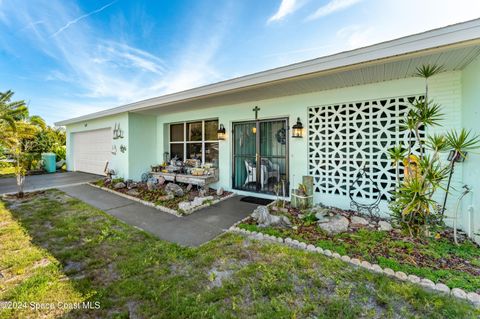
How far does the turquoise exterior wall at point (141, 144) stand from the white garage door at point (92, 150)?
2071mm

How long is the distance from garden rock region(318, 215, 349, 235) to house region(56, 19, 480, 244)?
1.20 meters

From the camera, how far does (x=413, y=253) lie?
2.72 meters

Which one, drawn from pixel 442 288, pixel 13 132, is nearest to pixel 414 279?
pixel 442 288

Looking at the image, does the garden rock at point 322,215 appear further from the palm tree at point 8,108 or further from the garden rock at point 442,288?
the palm tree at point 8,108

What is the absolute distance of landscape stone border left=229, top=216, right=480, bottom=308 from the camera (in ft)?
6.43

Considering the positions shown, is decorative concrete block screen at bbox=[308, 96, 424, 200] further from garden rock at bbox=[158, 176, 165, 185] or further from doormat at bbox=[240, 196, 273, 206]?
garden rock at bbox=[158, 176, 165, 185]

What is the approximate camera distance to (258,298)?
77.2 inches

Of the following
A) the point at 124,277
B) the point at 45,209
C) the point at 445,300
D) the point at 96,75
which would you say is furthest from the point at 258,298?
the point at 96,75

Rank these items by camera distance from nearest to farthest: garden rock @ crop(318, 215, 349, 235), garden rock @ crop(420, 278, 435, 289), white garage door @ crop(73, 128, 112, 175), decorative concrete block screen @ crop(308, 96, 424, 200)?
1. garden rock @ crop(420, 278, 435, 289)
2. garden rock @ crop(318, 215, 349, 235)
3. decorative concrete block screen @ crop(308, 96, 424, 200)
4. white garage door @ crop(73, 128, 112, 175)

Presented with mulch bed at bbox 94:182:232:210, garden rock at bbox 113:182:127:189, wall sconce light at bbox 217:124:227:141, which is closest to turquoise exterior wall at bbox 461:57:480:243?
mulch bed at bbox 94:182:232:210

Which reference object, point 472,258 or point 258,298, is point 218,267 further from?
point 472,258

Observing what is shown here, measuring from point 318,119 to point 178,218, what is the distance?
13.8ft

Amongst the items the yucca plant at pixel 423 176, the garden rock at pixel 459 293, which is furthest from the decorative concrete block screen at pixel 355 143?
the garden rock at pixel 459 293

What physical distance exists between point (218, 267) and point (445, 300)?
2.38 metres
